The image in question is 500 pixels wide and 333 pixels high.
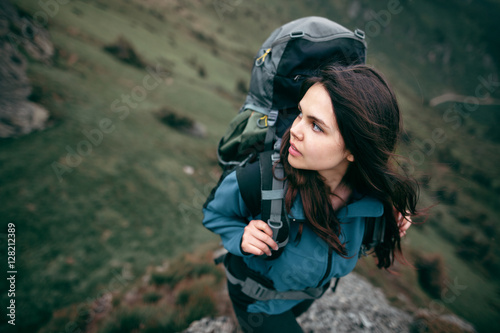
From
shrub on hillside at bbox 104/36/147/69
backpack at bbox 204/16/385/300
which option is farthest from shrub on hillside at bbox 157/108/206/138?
backpack at bbox 204/16/385/300

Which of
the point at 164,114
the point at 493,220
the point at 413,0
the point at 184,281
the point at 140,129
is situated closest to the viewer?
the point at 184,281

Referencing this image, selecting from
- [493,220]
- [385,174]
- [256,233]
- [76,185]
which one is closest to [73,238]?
[76,185]

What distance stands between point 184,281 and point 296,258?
274cm

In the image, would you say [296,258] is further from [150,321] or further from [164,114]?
[164,114]

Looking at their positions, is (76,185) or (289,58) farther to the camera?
(76,185)

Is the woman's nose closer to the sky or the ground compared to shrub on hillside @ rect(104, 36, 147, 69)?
closer to the sky

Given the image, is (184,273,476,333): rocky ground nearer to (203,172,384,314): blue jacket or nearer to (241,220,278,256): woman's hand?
(203,172,384,314): blue jacket

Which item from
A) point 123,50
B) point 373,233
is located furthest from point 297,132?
point 123,50

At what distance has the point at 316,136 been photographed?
131cm

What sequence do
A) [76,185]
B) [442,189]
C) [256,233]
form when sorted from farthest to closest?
[76,185] → [442,189] → [256,233]

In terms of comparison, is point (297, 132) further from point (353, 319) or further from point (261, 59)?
point (353, 319)

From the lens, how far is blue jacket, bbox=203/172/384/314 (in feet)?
5.00

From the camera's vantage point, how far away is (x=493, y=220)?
1898cm

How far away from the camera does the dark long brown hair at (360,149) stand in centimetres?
127
